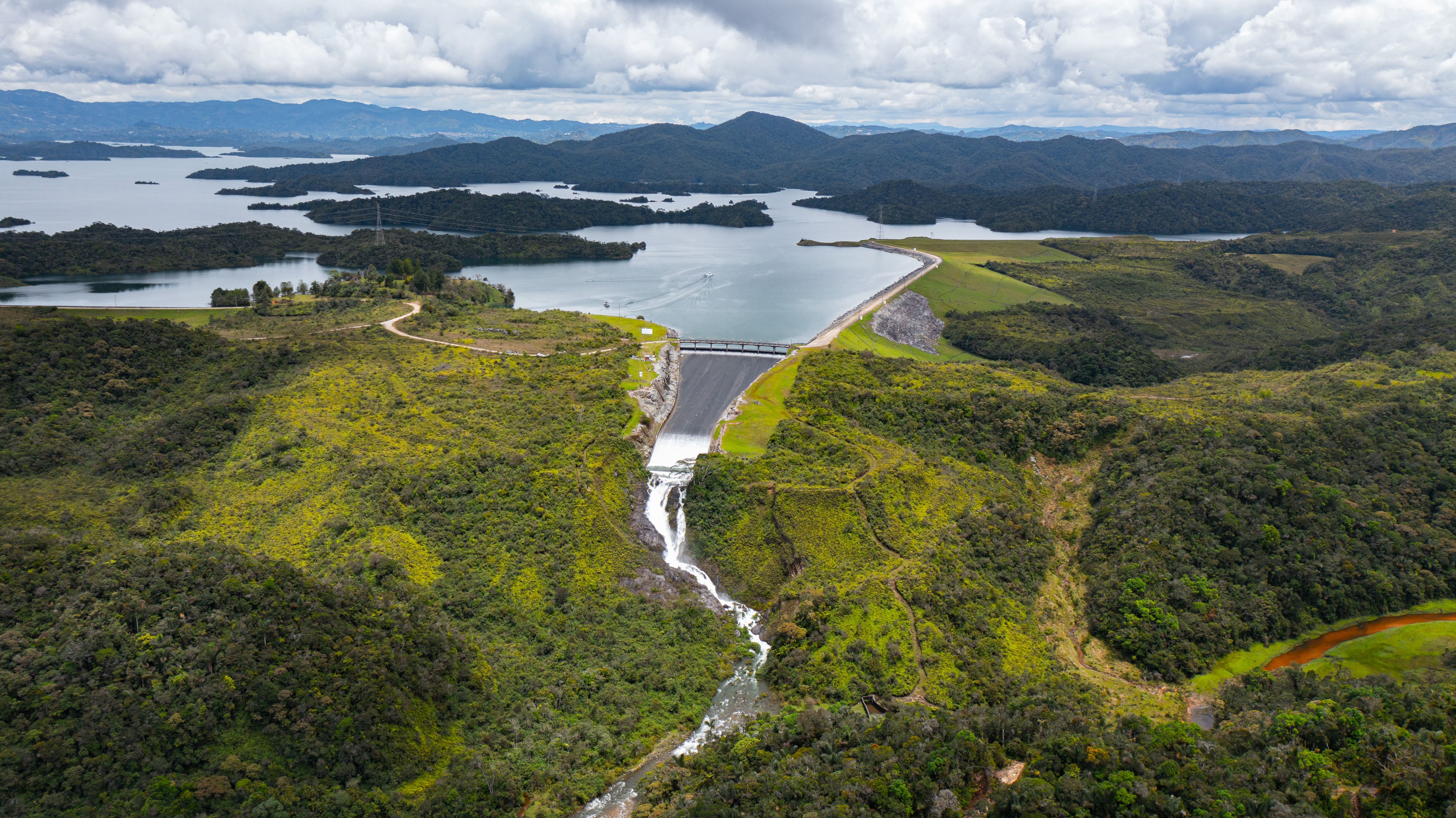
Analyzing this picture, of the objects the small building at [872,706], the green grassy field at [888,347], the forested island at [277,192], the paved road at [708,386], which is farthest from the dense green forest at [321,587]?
the forested island at [277,192]

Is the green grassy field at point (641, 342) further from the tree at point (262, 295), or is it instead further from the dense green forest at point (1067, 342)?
the dense green forest at point (1067, 342)

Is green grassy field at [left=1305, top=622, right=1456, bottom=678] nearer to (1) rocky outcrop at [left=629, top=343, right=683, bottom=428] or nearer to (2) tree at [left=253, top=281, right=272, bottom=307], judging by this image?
(1) rocky outcrop at [left=629, top=343, right=683, bottom=428]

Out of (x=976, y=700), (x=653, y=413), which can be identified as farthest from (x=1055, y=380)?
(x=976, y=700)

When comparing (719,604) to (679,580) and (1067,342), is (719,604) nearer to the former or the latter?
(679,580)

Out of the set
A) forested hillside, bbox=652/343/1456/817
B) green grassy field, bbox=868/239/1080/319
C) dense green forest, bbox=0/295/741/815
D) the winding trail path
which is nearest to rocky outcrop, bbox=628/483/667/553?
dense green forest, bbox=0/295/741/815

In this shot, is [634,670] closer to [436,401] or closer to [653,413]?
[653,413]

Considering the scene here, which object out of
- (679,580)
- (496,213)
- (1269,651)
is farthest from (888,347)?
(496,213)

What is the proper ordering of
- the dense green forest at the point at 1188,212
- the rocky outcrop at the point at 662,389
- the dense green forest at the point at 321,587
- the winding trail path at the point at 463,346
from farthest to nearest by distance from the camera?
the dense green forest at the point at 1188,212, the winding trail path at the point at 463,346, the rocky outcrop at the point at 662,389, the dense green forest at the point at 321,587
